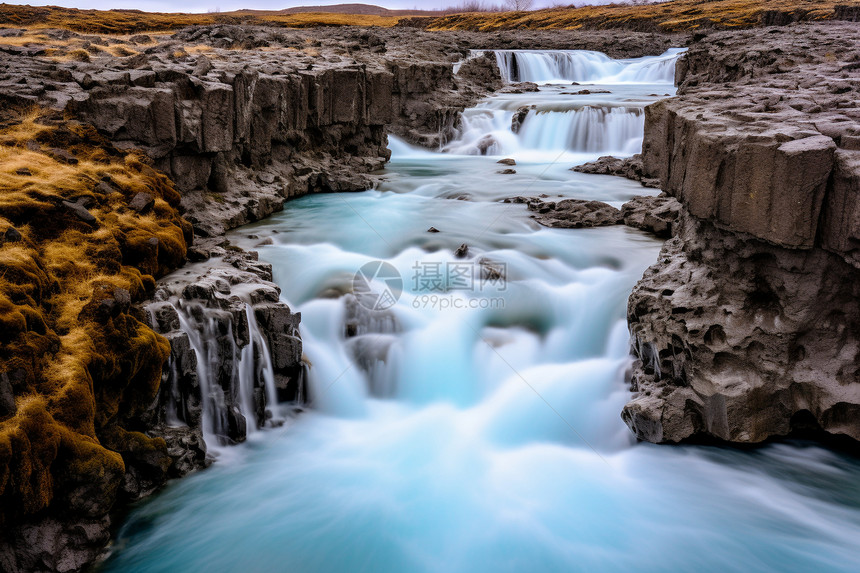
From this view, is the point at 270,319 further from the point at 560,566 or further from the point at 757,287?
the point at 757,287

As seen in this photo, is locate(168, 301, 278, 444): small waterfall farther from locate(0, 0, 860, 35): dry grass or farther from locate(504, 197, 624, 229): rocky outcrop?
locate(0, 0, 860, 35): dry grass

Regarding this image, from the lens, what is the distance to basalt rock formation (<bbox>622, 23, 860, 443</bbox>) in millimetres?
6227

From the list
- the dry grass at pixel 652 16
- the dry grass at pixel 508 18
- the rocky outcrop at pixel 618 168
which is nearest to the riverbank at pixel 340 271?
the rocky outcrop at pixel 618 168

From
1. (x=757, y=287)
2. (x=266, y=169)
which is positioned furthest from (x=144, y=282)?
(x=266, y=169)

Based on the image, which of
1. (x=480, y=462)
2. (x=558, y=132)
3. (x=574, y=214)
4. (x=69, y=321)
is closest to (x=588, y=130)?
(x=558, y=132)

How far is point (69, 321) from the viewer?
6.39m

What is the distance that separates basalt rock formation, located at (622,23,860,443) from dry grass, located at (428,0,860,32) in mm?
41484

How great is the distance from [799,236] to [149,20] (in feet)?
134

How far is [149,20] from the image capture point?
123 feet

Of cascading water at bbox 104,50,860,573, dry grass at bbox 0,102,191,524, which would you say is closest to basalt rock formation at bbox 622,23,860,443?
cascading water at bbox 104,50,860,573

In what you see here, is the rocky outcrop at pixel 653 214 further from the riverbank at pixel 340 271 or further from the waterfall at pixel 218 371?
the waterfall at pixel 218 371

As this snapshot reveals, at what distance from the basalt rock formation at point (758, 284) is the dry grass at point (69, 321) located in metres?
5.96

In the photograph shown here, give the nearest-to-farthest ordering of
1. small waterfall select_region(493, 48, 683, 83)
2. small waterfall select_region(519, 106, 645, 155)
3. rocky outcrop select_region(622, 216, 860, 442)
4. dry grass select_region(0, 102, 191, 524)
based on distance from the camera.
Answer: dry grass select_region(0, 102, 191, 524), rocky outcrop select_region(622, 216, 860, 442), small waterfall select_region(519, 106, 645, 155), small waterfall select_region(493, 48, 683, 83)

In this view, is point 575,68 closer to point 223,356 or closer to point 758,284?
point 758,284
